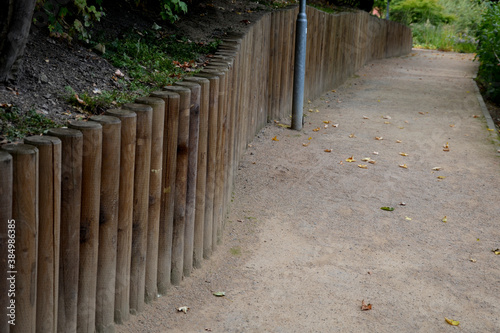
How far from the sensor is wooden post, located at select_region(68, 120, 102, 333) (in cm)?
285

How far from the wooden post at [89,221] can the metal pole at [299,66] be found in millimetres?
5337

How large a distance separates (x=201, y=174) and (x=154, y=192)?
0.66 metres

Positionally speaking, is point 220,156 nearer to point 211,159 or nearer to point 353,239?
point 211,159

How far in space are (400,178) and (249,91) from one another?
1928 millimetres

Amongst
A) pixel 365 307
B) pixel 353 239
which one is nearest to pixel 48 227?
pixel 365 307

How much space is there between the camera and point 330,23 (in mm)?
10859

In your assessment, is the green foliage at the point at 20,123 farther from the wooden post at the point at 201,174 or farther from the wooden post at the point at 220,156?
the wooden post at the point at 220,156

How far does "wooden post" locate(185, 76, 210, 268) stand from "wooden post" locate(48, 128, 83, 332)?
137 cm

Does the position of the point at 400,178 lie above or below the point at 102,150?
below

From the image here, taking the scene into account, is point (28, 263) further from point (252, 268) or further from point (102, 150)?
point (252, 268)

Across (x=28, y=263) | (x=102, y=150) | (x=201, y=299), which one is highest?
(x=102, y=150)

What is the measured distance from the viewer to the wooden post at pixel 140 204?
3299mm

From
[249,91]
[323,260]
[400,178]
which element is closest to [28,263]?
[323,260]

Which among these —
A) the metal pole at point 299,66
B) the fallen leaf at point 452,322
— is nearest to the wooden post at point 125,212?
the fallen leaf at point 452,322
